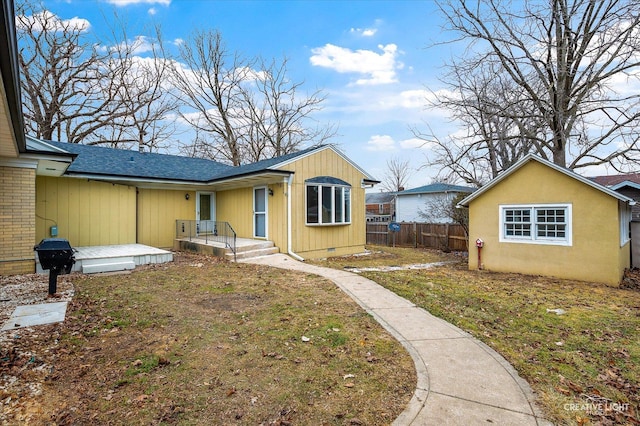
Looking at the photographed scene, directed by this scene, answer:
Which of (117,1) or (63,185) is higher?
(117,1)

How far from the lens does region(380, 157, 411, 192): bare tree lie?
4128 cm

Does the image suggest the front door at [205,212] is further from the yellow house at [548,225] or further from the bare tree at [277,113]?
the bare tree at [277,113]

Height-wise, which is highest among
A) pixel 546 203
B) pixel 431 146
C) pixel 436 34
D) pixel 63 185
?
pixel 436 34

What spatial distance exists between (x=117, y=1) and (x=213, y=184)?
42.5 ft

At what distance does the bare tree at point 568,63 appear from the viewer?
11.3 metres

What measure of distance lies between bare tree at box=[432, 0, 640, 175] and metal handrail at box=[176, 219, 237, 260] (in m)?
11.7

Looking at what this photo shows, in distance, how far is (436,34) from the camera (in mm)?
13180

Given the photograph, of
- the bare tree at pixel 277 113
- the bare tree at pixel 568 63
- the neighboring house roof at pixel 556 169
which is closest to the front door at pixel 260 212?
the neighboring house roof at pixel 556 169

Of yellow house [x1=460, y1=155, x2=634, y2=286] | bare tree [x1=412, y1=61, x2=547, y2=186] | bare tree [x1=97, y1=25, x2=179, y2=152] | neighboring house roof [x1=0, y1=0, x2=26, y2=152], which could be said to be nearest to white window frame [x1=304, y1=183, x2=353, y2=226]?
yellow house [x1=460, y1=155, x2=634, y2=286]

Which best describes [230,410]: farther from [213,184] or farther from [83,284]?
[213,184]

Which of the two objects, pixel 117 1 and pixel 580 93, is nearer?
pixel 580 93

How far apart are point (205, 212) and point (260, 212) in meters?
3.44

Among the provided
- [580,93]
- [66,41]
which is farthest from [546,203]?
[66,41]

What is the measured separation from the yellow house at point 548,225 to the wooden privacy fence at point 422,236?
5948mm
